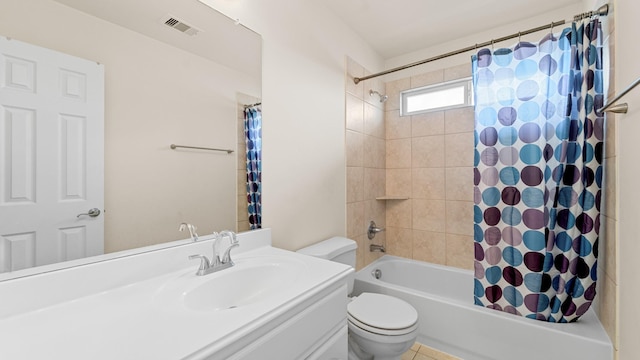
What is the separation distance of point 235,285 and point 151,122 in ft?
2.34

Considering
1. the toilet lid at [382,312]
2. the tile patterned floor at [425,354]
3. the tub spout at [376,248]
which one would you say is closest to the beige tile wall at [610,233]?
the tile patterned floor at [425,354]

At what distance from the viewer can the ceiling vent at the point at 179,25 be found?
41.9 inches

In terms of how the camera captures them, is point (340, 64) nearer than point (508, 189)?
No

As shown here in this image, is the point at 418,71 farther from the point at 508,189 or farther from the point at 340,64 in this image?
the point at 508,189

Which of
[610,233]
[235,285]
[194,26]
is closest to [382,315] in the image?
[235,285]

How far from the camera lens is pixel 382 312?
1.45 meters

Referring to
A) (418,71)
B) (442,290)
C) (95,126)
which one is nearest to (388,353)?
(442,290)

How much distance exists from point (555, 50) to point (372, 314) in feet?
6.11

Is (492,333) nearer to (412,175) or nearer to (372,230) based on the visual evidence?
(372,230)

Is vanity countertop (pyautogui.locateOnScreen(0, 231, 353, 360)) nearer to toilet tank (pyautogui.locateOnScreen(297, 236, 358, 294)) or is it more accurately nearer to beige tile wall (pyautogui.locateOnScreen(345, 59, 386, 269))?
toilet tank (pyautogui.locateOnScreen(297, 236, 358, 294))

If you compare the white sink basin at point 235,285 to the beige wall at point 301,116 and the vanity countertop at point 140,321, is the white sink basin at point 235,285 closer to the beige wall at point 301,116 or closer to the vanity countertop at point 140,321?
the vanity countertop at point 140,321

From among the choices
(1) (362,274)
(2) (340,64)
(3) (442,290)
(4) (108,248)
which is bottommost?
(3) (442,290)

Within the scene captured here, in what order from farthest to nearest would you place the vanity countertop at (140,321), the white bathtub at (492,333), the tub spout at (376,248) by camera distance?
the tub spout at (376,248) < the white bathtub at (492,333) < the vanity countertop at (140,321)

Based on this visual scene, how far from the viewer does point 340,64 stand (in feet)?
6.64
